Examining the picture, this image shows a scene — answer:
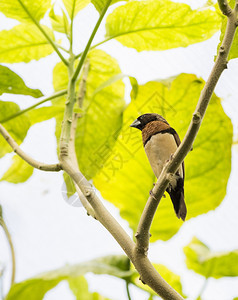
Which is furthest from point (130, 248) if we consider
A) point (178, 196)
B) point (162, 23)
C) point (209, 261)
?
point (162, 23)

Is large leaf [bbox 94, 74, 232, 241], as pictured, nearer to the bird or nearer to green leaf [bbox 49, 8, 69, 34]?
the bird

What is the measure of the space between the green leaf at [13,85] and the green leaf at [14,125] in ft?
0.11

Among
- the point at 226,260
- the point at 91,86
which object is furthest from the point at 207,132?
the point at 91,86

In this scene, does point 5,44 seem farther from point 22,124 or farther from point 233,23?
point 233,23

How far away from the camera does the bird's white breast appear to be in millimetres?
383

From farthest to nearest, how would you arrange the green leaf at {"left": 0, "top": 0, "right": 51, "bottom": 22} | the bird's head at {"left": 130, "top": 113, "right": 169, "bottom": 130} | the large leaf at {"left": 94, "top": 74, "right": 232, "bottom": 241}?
1. the green leaf at {"left": 0, "top": 0, "right": 51, "bottom": 22}
2. the large leaf at {"left": 94, "top": 74, "right": 232, "bottom": 241}
3. the bird's head at {"left": 130, "top": 113, "right": 169, "bottom": 130}

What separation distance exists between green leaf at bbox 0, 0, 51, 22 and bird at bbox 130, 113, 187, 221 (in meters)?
0.33

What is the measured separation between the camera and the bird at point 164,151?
38 cm

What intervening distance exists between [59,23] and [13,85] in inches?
6.5

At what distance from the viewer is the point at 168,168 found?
1.03ft

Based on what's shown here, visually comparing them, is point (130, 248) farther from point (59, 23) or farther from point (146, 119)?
point (59, 23)

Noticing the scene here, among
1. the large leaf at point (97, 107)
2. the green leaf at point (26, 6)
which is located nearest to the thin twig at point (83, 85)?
the large leaf at point (97, 107)

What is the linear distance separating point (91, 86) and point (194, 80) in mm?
292

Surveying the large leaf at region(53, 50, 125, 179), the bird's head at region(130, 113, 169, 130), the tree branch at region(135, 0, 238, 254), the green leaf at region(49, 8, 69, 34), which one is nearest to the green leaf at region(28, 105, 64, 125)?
the large leaf at region(53, 50, 125, 179)
